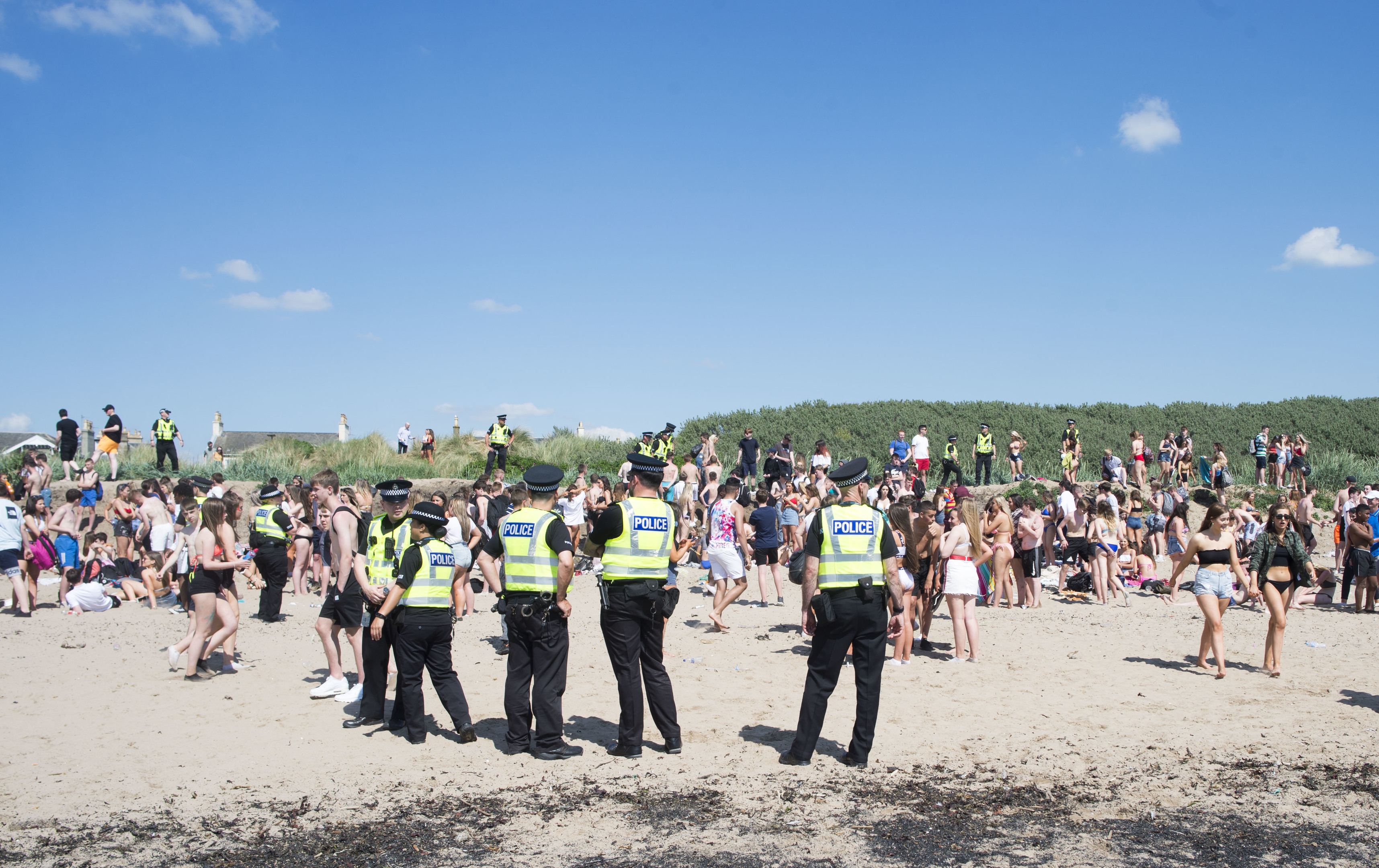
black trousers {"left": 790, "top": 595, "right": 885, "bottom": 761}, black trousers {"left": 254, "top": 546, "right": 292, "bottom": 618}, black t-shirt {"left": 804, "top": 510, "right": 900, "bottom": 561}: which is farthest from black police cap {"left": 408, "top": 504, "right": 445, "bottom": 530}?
black trousers {"left": 254, "top": 546, "right": 292, "bottom": 618}

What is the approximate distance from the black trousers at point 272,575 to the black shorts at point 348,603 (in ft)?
11.9

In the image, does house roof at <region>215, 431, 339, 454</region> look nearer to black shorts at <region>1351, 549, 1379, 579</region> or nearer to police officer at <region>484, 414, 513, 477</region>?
police officer at <region>484, 414, 513, 477</region>

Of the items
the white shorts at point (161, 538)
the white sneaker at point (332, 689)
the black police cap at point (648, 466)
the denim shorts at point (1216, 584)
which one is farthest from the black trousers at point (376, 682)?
the white shorts at point (161, 538)

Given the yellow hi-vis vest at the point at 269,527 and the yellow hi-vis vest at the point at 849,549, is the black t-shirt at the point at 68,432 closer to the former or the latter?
the yellow hi-vis vest at the point at 269,527

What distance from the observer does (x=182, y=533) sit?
34.1 feet

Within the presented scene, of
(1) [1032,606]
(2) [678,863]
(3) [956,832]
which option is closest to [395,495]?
(2) [678,863]

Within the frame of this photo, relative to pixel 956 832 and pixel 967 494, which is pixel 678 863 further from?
pixel 967 494

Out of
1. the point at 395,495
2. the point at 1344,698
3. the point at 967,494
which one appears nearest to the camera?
the point at 395,495

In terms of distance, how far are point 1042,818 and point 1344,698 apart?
4233 mm

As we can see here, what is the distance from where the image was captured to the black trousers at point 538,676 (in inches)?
222

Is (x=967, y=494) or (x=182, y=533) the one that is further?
(x=182, y=533)

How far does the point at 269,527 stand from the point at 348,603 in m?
3.69

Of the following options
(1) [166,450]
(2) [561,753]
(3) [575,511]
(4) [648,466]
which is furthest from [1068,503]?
(1) [166,450]

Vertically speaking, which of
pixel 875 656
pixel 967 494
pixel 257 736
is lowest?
pixel 257 736
